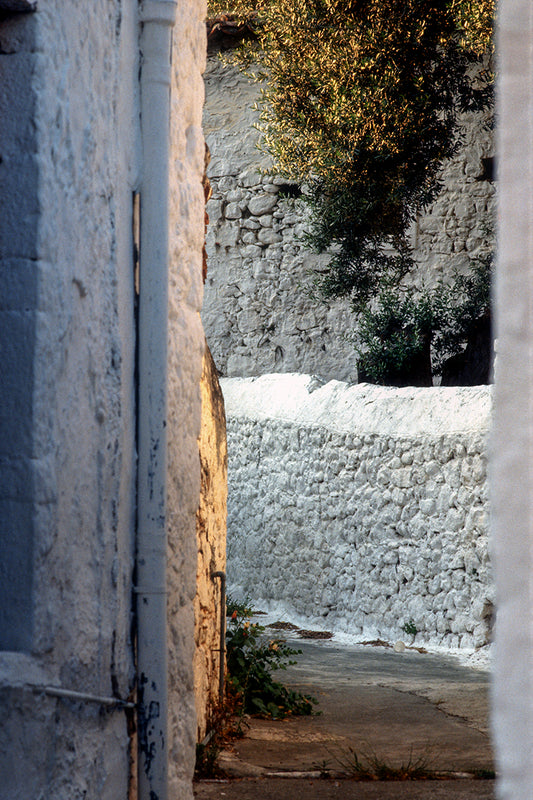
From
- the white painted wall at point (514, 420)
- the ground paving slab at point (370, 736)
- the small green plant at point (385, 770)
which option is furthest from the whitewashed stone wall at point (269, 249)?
the white painted wall at point (514, 420)

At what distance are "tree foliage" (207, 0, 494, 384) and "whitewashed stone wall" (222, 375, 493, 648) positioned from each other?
75.1 inches

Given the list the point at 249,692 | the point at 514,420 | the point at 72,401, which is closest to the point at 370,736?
the point at 249,692

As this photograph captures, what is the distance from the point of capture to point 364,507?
7891 mm

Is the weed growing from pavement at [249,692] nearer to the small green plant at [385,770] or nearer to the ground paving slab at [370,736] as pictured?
the ground paving slab at [370,736]

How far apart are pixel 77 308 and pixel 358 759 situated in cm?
270

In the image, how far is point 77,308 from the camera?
219cm

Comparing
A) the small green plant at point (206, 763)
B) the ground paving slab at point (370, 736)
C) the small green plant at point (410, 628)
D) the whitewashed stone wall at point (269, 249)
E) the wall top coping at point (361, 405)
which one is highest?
the whitewashed stone wall at point (269, 249)

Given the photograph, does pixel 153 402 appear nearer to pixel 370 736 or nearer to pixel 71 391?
pixel 71 391

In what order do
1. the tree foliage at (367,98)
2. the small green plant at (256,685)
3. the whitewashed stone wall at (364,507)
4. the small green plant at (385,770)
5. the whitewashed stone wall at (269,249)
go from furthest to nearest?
1. the whitewashed stone wall at (269,249)
2. the tree foliage at (367,98)
3. the whitewashed stone wall at (364,507)
4. the small green plant at (256,685)
5. the small green plant at (385,770)

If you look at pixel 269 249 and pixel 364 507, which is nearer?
pixel 364 507

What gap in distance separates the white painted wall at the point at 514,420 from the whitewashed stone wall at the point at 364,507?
6156mm

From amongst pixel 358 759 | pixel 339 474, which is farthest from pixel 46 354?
pixel 339 474

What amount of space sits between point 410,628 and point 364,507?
1.15m

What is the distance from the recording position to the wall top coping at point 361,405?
7.30 m
